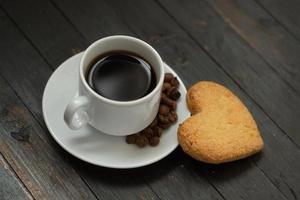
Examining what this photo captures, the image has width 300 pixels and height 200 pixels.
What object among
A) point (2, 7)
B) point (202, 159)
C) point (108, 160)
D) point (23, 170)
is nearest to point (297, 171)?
point (202, 159)

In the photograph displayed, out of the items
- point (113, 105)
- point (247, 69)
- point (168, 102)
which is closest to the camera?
point (113, 105)

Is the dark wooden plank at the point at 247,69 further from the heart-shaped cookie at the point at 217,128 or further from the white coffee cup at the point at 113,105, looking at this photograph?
the white coffee cup at the point at 113,105

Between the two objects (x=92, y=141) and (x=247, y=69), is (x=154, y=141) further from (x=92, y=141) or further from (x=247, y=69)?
Answer: (x=247, y=69)

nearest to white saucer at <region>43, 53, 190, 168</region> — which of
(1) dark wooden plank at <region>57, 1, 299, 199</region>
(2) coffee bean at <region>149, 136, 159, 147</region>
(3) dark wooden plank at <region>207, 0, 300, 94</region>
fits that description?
(2) coffee bean at <region>149, 136, 159, 147</region>

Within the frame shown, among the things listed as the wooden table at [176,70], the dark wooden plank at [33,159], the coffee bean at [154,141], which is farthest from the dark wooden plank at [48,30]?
the coffee bean at [154,141]

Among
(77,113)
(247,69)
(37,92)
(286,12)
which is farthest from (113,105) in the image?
(286,12)

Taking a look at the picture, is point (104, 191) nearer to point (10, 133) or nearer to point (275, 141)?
point (10, 133)

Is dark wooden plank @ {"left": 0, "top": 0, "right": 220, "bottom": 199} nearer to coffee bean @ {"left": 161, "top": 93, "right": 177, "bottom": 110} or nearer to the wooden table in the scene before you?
the wooden table
